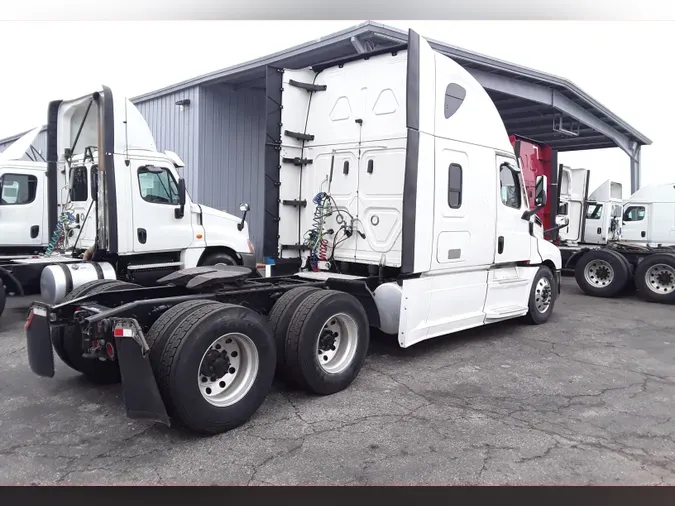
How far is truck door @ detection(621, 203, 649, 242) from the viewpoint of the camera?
49.1 feet

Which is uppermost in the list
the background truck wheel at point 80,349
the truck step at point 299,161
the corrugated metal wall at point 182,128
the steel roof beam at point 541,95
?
the steel roof beam at point 541,95

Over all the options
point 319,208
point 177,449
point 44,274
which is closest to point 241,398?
point 177,449

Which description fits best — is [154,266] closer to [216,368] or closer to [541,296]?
[216,368]

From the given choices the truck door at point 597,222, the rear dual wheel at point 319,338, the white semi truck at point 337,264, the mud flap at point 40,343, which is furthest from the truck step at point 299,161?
the truck door at point 597,222

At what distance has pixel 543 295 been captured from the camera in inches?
335

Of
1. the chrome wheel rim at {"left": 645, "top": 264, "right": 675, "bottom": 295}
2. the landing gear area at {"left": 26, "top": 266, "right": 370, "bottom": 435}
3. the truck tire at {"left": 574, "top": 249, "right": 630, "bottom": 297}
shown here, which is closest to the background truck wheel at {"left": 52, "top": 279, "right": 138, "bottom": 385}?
the landing gear area at {"left": 26, "top": 266, "right": 370, "bottom": 435}

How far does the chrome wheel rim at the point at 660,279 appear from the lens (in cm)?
1109

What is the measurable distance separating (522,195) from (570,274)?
9563mm

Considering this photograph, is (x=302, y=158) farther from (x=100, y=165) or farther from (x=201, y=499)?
(x=201, y=499)

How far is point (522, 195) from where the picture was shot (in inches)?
308

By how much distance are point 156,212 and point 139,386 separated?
5.81 metres

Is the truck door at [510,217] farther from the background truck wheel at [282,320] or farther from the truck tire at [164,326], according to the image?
the truck tire at [164,326]

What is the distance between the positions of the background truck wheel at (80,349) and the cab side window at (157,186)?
13.1ft

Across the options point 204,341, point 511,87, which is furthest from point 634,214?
point 204,341
